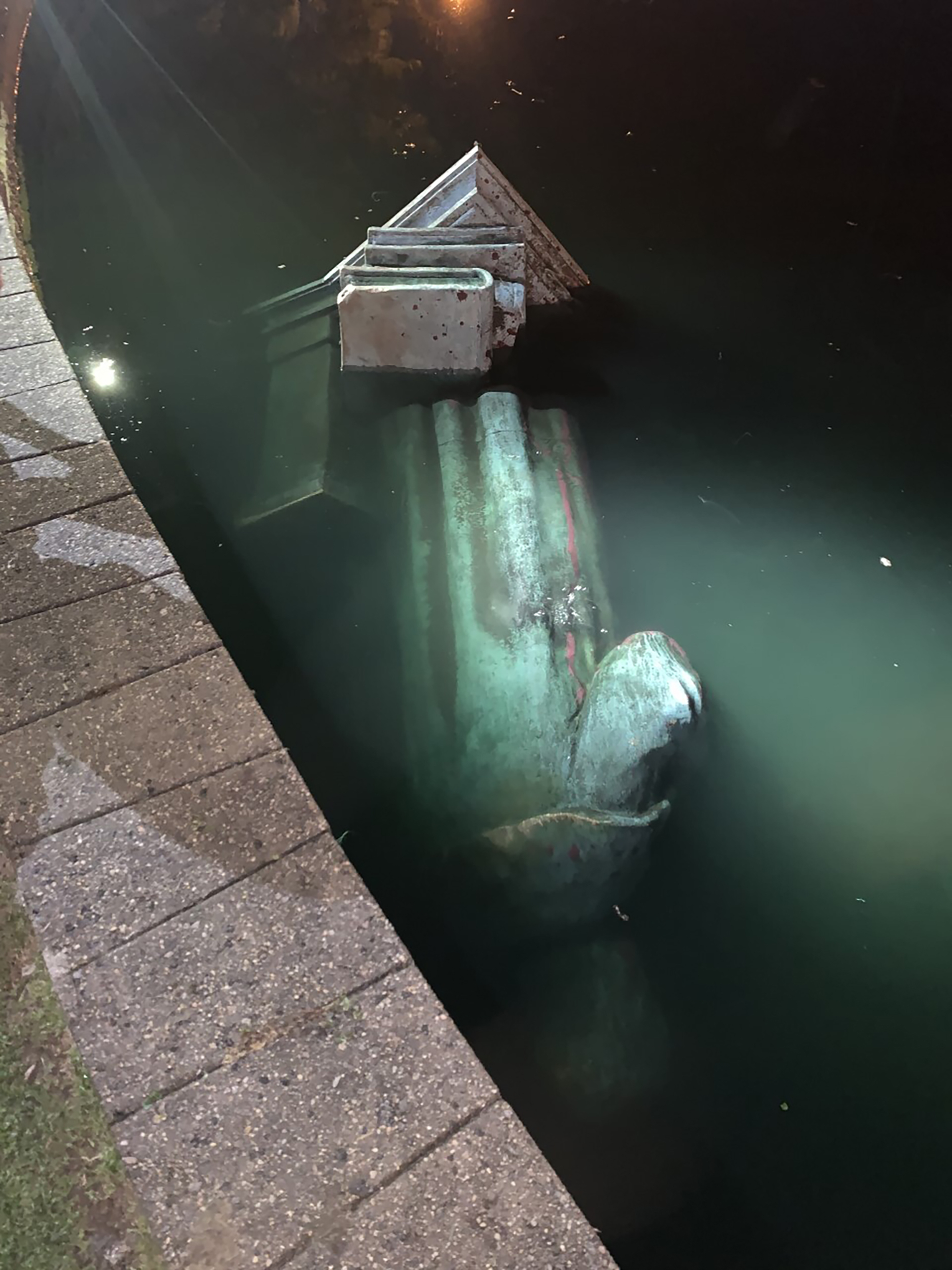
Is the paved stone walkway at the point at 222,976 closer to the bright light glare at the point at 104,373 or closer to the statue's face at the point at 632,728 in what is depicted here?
the statue's face at the point at 632,728

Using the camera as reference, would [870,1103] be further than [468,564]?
No

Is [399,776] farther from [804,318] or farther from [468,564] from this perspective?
[804,318]

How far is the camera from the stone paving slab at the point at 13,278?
3.66 meters

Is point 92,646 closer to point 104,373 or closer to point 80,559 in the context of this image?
point 80,559

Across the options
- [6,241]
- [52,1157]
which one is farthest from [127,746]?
[6,241]

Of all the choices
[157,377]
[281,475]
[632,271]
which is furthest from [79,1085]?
[632,271]

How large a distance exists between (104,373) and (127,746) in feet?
10.3

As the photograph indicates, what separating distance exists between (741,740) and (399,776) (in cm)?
127

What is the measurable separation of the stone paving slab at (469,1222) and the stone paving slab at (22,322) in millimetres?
3179

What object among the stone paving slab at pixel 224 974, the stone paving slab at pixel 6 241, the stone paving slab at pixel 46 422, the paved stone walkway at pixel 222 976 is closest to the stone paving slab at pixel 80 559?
the paved stone walkway at pixel 222 976

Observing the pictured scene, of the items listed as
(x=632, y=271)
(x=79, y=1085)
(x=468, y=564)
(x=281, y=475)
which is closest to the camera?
(x=79, y=1085)

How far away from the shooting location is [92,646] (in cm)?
241

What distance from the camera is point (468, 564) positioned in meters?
3.55

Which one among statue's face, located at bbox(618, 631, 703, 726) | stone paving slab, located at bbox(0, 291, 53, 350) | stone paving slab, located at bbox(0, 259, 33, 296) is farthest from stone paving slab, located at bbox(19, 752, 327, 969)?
stone paving slab, located at bbox(0, 259, 33, 296)
